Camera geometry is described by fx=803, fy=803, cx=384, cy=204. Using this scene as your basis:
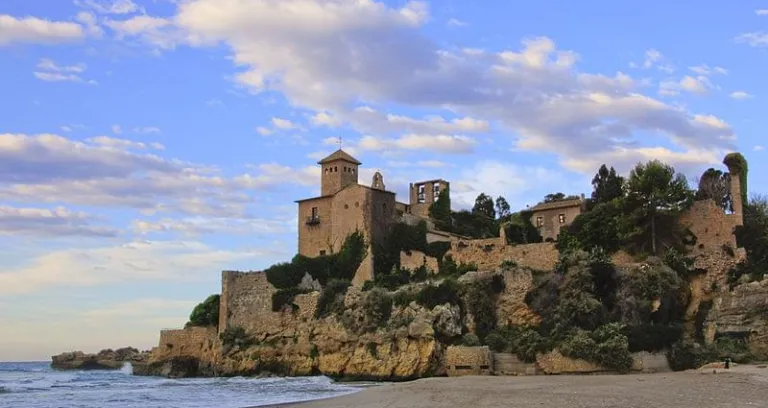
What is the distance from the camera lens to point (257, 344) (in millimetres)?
51219

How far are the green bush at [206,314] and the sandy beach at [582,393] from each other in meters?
28.3

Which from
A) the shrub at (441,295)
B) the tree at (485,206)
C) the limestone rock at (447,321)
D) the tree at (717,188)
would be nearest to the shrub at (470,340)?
the limestone rock at (447,321)

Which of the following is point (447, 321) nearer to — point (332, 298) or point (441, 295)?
point (441, 295)

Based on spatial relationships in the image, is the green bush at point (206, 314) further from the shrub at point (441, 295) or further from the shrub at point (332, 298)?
the shrub at point (441, 295)

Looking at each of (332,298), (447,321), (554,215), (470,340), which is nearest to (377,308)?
(447,321)

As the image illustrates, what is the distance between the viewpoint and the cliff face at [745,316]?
123ft

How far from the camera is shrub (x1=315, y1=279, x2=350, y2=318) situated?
48581 mm

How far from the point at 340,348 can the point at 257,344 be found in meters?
8.21

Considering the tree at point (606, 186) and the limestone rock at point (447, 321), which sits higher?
the tree at point (606, 186)

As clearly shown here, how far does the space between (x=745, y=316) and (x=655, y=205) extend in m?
8.94

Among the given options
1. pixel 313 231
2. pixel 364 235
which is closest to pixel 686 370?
pixel 364 235

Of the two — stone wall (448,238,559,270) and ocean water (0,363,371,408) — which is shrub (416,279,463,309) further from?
ocean water (0,363,371,408)

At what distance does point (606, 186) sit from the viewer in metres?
56.1

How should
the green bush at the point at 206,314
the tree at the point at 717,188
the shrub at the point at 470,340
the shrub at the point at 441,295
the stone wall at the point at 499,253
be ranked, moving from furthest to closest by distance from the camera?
1. the green bush at the point at 206,314
2. the tree at the point at 717,188
3. the stone wall at the point at 499,253
4. the shrub at the point at 441,295
5. the shrub at the point at 470,340
